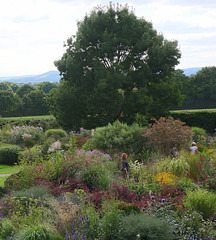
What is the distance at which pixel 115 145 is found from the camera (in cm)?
1231

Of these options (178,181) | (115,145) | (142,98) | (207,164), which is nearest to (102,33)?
(142,98)

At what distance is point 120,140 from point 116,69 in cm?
632

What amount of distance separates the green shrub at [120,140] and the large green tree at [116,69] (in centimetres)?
430

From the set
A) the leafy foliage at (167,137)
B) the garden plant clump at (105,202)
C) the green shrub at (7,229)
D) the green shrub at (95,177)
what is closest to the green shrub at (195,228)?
the garden plant clump at (105,202)

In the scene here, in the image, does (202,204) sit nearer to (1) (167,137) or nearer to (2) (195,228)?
(2) (195,228)

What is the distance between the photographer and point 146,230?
469cm

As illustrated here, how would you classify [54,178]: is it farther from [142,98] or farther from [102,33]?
[102,33]

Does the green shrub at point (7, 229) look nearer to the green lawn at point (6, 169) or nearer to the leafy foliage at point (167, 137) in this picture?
the green lawn at point (6, 169)

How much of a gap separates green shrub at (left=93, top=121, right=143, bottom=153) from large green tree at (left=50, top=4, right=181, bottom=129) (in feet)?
14.1

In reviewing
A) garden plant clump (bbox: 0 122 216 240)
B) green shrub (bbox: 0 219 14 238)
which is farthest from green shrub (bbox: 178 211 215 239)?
green shrub (bbox: 0 219 14 238)

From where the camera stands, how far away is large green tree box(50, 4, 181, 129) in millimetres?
17031

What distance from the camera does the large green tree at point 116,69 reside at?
1703 centimetres

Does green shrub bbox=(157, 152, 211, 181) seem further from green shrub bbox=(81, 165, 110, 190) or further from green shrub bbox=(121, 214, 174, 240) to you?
green shrub bbox=(121, 214, 174, 240)

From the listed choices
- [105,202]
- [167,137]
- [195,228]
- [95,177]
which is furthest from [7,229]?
[167,137]
